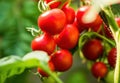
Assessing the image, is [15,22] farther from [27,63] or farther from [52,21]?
[27,63]

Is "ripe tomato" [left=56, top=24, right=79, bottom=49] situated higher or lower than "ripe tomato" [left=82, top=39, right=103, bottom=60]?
higher

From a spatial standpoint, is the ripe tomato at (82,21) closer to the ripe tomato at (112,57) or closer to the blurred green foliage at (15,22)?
the ripe tomato at (112,57)

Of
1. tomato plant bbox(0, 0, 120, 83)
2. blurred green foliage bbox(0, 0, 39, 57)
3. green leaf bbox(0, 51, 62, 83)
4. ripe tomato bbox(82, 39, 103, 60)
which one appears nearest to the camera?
green leaf bbox(0, 51, 62, 83)

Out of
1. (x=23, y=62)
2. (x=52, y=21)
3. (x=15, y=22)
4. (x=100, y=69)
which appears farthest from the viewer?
(x=15, y=22)

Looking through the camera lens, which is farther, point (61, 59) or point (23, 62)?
point (61, 59)

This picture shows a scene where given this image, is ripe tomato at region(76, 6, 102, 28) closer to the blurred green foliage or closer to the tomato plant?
the tomato plant

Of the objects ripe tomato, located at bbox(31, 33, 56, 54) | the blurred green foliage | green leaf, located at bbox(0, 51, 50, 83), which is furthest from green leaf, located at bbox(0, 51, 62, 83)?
the blurred green foliage

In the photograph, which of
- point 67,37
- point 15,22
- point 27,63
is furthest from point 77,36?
point 15,22
